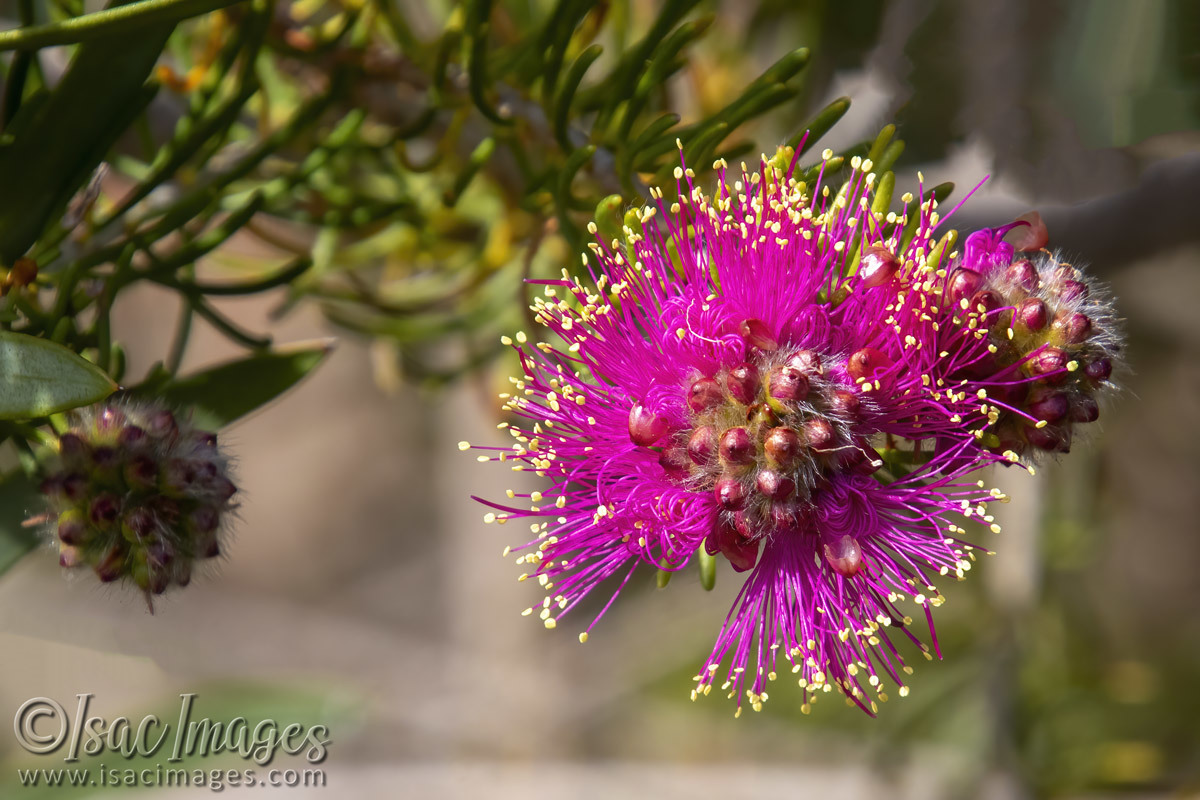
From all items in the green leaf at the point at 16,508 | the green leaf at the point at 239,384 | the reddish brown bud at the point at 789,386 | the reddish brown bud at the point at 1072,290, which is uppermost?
the green leaf at the point at 239,384

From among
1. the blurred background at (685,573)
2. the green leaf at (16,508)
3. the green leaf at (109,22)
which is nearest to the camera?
the green leaf at (109,22)

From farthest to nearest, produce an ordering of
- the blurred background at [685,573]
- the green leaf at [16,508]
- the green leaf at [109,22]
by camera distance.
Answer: the blurred background at [685,573], the green leaf at [16,508], the green leaf at [109,22]

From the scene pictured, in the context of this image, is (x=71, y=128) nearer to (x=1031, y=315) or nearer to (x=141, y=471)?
(x=141, y=471)

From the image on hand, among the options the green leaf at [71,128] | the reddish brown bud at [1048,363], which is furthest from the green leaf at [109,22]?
the reddish brown bud at [1048,363]

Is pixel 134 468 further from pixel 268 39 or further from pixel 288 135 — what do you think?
pixel 268 39

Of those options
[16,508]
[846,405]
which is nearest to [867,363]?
[846,405]

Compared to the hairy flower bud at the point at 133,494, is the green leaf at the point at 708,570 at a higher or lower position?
lower

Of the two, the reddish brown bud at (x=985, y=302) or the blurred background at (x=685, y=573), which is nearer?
the reddish brown bud at (x=985, y=302)

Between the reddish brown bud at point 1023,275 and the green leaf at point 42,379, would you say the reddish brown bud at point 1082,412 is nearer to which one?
the reddish brown bud at point 1023,275

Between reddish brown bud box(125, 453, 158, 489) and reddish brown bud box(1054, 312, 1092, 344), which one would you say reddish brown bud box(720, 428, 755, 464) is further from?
reddish brown bud box(125, 453, 158, 489)
